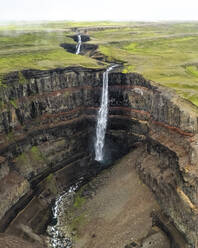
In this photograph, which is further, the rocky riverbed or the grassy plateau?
the grassy plateau

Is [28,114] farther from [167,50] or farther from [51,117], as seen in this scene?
[167,50]

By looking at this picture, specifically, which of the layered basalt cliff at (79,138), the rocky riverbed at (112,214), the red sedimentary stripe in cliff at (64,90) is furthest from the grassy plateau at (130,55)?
the rocky riverbed at (112,214)

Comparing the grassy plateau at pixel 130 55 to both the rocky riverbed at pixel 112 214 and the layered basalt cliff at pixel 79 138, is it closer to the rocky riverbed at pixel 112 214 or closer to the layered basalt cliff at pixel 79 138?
the layered basalt cliff at pixel 79 138

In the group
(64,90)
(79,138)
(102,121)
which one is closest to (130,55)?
(102,121)

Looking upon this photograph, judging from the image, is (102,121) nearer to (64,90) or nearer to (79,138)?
(79,138)

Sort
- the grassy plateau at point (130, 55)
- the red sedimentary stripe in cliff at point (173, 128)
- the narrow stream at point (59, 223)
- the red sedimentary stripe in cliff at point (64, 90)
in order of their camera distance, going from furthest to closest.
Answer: the grassy plateau at point (130, 55), the red sedimentary stripe in cliff at point (64, 90), the red sedimentary stripe in cliff at point (173, 128), the narrow stream at point (59, 223)

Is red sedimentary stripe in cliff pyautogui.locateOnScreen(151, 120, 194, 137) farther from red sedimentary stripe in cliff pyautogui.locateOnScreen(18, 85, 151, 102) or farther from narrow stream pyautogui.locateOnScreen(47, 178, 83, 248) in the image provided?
narrow stream pyautogui.locateOnScreen(47, 178, 83, 248)

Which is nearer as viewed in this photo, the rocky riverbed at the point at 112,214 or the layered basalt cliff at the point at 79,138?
the rocky riverbed at the point at 112,214

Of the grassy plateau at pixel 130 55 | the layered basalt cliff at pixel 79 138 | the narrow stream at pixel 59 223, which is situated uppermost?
the grassy plateau at pixel 130 55

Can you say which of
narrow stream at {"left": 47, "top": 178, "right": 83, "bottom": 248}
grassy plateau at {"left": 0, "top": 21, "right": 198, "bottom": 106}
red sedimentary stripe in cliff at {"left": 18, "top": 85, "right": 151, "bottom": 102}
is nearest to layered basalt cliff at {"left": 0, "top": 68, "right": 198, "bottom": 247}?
red sedimentary stripe in cliff at {"left": 18, "top": 85, "right": 151, "bottom": 102}
